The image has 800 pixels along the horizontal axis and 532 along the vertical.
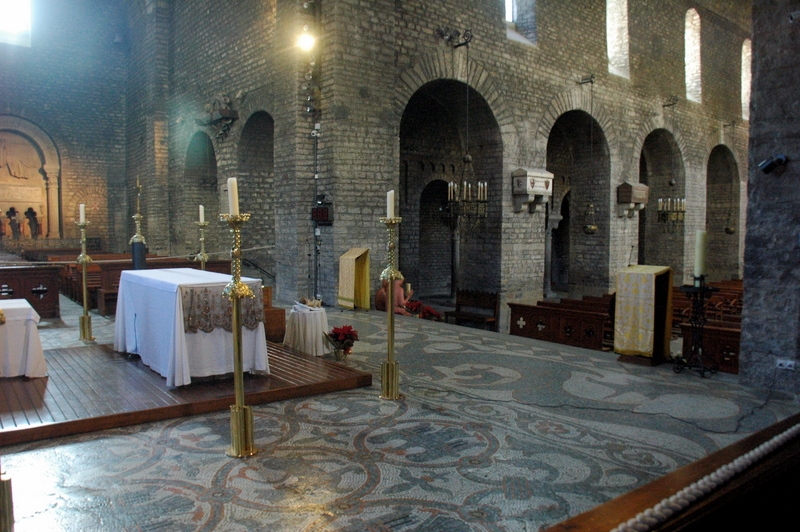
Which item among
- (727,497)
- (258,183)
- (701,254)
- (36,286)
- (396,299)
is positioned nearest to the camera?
(727,497)

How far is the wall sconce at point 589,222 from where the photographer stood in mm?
15016

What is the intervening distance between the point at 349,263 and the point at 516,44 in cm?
691

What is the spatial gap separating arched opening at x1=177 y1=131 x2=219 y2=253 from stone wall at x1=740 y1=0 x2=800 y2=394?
13145 mm

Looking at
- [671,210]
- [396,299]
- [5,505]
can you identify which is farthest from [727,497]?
[671,210]

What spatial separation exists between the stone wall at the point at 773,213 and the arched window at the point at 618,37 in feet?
37.1

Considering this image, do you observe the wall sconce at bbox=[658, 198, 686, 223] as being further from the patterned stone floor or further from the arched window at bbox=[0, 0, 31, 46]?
the arched window at bbox=[0, 0, 31, 46]

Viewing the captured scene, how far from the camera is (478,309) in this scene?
34.0ft

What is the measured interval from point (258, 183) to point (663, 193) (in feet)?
40.7

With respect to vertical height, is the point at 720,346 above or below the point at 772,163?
below

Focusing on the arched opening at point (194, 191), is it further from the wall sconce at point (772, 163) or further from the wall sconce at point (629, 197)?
the wall sconce at point (772, 163)

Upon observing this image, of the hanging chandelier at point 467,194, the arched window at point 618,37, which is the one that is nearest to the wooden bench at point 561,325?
the hanging chandelier at point 467,194

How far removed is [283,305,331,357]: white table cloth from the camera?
6707 mm

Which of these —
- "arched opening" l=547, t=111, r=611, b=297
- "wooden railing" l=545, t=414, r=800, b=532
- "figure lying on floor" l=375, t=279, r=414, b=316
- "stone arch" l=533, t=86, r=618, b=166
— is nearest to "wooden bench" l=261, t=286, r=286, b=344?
"figure lying on floor" l=375, t=279, r=414, b=316

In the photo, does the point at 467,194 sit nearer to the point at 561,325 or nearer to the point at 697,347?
the point at 561,325
